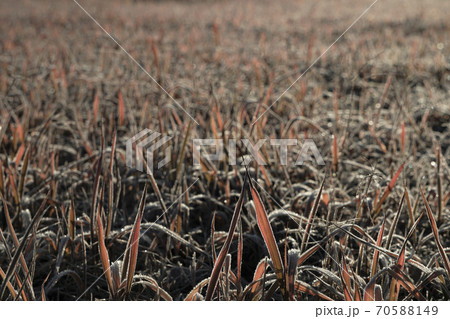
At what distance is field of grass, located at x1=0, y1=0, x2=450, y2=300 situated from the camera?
0.77 m

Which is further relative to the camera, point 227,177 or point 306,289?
point 227,177

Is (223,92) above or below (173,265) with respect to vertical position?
above

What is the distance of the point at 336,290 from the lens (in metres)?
0.78

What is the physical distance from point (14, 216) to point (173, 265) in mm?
410

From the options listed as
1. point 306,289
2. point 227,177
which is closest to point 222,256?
point 306,289

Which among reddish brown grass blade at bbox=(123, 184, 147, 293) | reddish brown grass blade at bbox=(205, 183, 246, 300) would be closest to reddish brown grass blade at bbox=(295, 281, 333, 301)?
reddish brown grass blade at bbox=(205, 183, 246, 300)

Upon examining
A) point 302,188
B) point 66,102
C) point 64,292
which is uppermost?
point 66,102

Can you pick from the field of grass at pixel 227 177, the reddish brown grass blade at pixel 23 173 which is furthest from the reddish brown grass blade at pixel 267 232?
the reddish brown grass blade at pixel 23 173

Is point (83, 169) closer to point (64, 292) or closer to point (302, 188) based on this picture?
point (64, 292)

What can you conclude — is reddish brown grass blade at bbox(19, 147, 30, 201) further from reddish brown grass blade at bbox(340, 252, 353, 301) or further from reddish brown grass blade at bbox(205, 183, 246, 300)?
reddish brown grass blade at bbox(340, 252, 353, 301)

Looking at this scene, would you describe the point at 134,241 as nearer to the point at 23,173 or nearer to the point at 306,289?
the point at 306,289

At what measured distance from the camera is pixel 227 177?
44.9 inches

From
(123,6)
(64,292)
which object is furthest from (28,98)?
(123,6)
